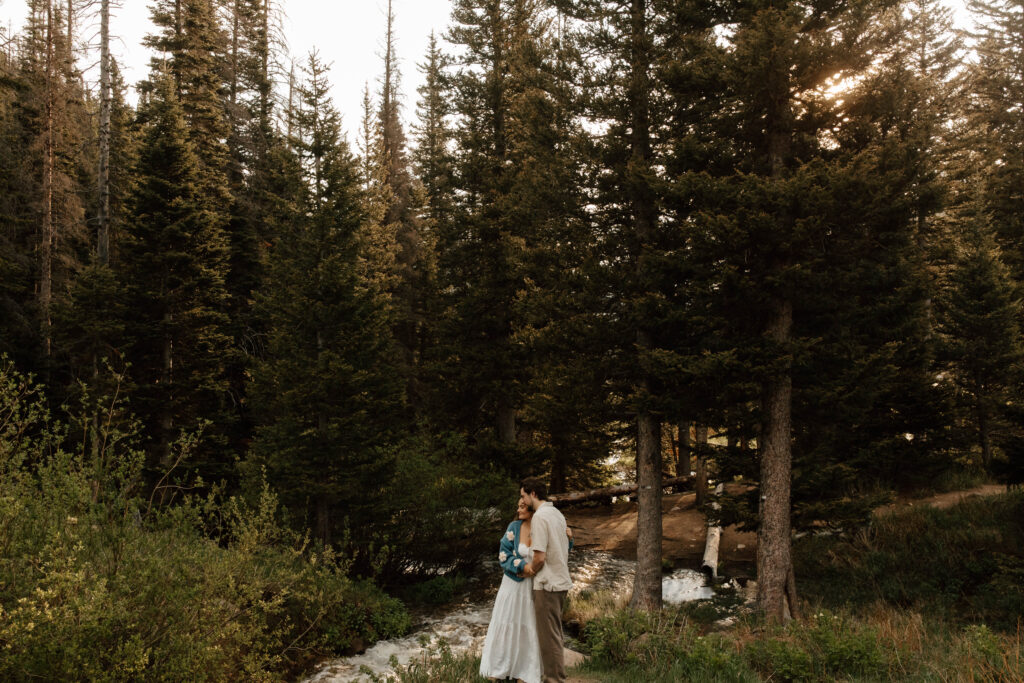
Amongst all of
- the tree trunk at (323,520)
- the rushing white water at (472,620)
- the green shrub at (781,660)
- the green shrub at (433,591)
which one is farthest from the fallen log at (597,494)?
the green shrub at (781,660)

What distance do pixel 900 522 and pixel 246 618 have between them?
1563 centimetres

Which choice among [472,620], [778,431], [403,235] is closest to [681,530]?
[472,620]

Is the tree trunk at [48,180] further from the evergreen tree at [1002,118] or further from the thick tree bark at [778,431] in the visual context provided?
the evergreen tree at [1002,118]

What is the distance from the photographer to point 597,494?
78.0 ft

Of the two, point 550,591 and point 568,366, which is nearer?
point 550,591

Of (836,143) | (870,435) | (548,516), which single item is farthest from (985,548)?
(548,516)

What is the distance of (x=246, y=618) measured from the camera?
360 inches

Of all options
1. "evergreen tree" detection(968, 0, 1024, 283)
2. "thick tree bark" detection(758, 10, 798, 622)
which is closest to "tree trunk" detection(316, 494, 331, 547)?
"thick tree bark" detection(758, 10, 798, 622)

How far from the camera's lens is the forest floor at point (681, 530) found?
1736 centimetres

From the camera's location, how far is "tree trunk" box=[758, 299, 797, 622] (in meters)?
11.4

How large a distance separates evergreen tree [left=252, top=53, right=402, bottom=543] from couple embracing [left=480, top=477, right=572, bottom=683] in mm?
8323

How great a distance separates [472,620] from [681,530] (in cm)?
930

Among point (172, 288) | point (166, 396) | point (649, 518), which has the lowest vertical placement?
point (649, 518)

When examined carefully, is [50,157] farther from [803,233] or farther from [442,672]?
[803,233]
